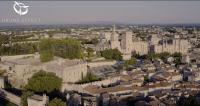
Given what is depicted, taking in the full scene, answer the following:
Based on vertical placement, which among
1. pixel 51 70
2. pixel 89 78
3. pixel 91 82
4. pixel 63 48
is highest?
pixel 63 48

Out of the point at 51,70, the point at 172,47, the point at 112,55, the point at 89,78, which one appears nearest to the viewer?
the point at 89,78

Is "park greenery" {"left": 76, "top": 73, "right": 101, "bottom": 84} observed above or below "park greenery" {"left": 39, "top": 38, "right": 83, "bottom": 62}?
below

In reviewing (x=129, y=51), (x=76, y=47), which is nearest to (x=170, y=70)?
Result: (x=76, y=47)

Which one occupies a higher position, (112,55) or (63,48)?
(63,48)

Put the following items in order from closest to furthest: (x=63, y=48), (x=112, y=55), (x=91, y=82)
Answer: (x=91, y=82) < (x=63, y=48) < (x=112, y=55)

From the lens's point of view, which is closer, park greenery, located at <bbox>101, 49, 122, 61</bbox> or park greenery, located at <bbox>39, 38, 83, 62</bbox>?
park greenery, located at <bbox>39, 38, 83, 62</bbox>

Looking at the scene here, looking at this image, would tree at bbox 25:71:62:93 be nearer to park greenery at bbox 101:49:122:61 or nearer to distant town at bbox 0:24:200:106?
distant town at bbox 0:24:200:106

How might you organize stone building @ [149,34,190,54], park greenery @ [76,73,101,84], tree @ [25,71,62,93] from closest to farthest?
tree @ [25,71,62,93] < park greenery @ [76,73,101,84] < stone building @ [149,34,190,54]

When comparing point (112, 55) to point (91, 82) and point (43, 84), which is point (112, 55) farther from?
point (43, 84)

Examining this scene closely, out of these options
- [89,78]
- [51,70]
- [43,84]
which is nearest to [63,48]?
[51,70]

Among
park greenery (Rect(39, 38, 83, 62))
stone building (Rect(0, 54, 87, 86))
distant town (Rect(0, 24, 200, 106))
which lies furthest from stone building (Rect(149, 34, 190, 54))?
stone building (Rect(0, 54, 87, 86))

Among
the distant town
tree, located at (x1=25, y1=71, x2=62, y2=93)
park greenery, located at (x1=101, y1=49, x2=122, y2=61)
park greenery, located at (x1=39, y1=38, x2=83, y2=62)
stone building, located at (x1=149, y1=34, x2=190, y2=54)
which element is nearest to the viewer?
the distant town
